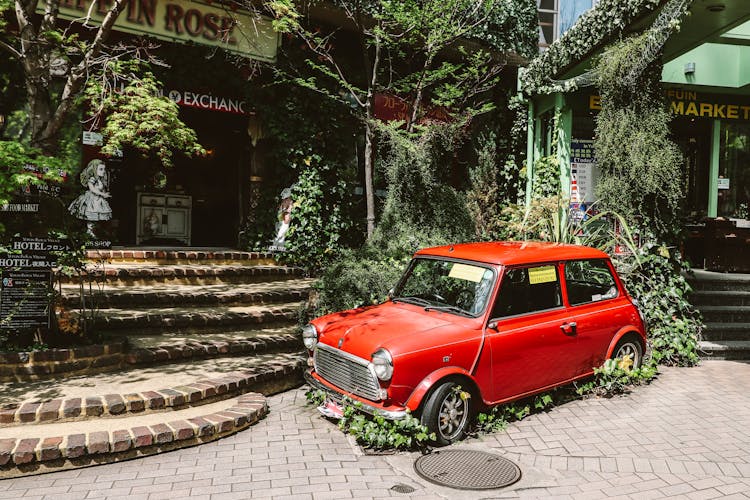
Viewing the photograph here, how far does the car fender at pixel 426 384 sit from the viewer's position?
4457 mm

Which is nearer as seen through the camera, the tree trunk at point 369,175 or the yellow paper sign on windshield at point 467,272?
the yellow paper sign on windshield at point 467,272

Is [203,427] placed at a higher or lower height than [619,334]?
lower

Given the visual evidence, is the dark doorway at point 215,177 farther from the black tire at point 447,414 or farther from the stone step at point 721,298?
the stone step at point 721,298

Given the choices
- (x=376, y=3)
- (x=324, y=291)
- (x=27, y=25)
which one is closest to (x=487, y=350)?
(x=324, y=291)

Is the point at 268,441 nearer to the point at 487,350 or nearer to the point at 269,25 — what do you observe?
the point at 487,350

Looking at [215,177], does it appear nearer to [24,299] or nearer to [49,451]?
[24,299]

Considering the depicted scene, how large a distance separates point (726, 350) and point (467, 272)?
451cm

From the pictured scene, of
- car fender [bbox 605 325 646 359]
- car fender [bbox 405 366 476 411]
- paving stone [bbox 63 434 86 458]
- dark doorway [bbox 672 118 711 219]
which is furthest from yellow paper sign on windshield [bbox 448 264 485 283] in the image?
dark doorway [bbox 672 118 711 219]

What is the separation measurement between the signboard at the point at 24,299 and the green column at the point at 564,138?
27.7 feet

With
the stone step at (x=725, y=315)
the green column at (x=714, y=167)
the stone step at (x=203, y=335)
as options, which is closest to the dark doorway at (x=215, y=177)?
the stone step at (x=203, y=335)

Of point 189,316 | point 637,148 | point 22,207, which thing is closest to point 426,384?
point 189,316

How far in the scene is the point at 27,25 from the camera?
5.59 metres

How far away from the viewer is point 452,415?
4688 millimetres

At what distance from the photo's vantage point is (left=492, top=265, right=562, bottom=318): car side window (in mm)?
5109
